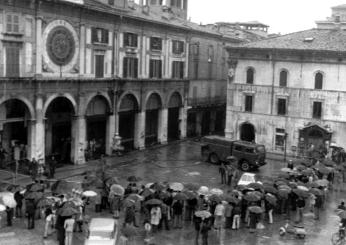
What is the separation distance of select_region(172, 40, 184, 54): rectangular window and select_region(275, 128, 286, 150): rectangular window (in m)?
14.2

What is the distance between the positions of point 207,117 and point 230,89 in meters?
12.5

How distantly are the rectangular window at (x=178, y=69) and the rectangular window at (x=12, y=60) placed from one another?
2344cm

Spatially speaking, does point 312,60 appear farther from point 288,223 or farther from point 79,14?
point 288,223

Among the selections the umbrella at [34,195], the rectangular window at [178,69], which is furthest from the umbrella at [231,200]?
the rectangular window at [178,69]

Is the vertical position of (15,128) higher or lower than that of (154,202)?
higher

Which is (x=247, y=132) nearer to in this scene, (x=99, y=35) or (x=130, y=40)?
(x=130, y=40)

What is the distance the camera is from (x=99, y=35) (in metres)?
45.7

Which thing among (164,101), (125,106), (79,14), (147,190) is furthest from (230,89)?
(147,190)

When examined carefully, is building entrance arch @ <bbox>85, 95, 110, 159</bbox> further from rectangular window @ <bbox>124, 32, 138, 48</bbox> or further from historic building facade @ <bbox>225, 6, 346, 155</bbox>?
historic building facade @ <bbox>225, 6, 346, 155</bbox>

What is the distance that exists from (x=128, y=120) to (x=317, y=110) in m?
19.1

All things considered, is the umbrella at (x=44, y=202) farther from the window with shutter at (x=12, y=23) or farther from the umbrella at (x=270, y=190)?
the window with shutter at (x=12, y=23)

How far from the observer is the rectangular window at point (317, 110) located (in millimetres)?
51969

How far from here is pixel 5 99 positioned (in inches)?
1449

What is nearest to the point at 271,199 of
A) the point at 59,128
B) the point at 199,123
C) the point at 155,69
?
the point at 59,128
